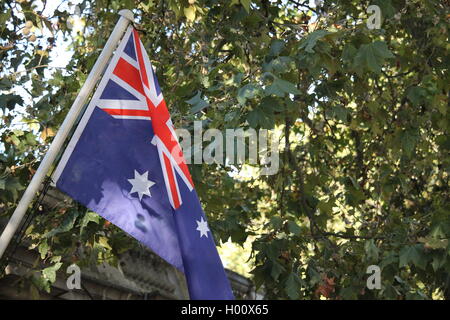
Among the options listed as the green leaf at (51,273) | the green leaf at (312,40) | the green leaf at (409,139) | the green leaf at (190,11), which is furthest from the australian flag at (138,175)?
the green leaf at (409,139)

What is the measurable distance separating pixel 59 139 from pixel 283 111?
341 cm


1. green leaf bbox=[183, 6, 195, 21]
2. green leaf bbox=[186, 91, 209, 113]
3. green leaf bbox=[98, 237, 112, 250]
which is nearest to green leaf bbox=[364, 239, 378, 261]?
green leaf bbox=[186, 91, 209, 113]

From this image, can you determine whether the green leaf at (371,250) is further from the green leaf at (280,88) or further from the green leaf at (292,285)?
the green leaf at (280,88)

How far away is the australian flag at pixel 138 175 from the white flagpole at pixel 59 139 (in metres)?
0.18

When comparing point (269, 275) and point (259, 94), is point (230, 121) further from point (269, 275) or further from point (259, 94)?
point (269, 275)

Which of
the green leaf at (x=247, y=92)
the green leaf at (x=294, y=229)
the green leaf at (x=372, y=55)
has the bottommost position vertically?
the green leaf at (x=294, y=229)

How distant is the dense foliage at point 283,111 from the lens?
730 cm

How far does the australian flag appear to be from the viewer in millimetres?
4914

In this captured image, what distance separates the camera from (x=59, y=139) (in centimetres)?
475

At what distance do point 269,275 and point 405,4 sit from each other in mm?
3020

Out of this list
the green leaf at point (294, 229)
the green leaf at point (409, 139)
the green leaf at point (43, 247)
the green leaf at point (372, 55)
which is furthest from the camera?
the green leaf at point (409, 139)

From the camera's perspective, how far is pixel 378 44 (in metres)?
7.14

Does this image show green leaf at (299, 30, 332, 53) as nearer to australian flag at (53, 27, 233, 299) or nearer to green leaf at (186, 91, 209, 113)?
green leaf at (186, 91, 209, 113)
